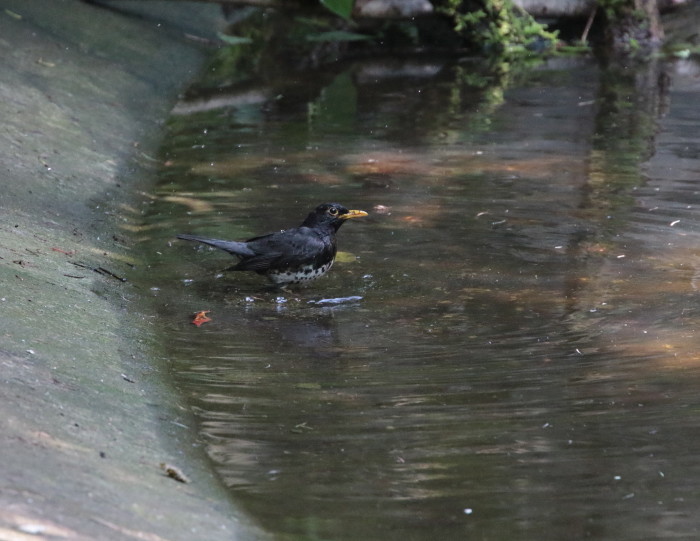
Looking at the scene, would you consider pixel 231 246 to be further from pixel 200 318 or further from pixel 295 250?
pixel 200 318

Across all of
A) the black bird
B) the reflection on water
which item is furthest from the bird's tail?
the reflection on water

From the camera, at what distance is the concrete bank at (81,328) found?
411 centimetres

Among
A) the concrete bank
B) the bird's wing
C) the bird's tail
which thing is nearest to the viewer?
the concrete bank

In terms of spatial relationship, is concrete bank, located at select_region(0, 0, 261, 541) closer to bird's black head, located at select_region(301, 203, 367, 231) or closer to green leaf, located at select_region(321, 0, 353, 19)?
bird's black head, located at select_region(301, 203, 367, 231)

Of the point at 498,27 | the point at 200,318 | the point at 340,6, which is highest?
the point at 200,318

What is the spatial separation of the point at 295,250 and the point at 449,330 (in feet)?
4.54

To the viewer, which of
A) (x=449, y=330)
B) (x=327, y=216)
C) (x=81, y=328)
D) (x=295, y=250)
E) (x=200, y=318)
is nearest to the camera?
(x=81, y=328)

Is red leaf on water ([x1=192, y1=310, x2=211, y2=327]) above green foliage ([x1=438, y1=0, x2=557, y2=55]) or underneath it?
above

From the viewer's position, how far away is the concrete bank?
4109 millimetres

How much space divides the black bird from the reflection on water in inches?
7.3

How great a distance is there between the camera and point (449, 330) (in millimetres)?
6863

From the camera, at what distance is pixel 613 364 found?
613 centimetres

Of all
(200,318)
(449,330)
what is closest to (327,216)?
(200,318)

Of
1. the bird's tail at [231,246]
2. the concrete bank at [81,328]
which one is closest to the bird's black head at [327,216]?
the bird's tail at [231,246]
